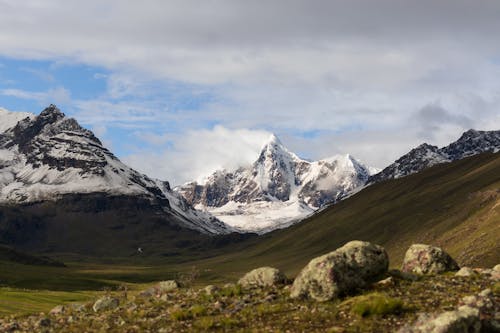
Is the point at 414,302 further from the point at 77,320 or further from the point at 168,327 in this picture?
the point at 77,320

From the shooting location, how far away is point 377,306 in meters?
32.7

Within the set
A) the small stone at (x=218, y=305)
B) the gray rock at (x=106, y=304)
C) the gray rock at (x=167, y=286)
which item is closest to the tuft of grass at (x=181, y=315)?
the small stone at (x=218, y=305)

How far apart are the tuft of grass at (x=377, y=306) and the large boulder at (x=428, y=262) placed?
12519mm

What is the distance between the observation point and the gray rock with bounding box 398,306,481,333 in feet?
88.5

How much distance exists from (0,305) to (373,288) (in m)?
65.2

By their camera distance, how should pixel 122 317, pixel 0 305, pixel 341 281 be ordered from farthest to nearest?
Result: pixel 0 305
pixel 122 317
pixel 341 281

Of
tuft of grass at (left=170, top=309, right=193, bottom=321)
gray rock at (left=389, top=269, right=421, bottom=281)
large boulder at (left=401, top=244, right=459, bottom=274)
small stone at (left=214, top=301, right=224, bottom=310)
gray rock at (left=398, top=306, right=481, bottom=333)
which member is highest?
large boulder at (left=401, top=244, right=459, bottom=274)

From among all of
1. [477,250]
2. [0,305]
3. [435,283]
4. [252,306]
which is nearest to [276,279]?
[252,306]

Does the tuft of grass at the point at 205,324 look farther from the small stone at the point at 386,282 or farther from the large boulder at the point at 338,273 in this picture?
the small stone at the point at 386,282

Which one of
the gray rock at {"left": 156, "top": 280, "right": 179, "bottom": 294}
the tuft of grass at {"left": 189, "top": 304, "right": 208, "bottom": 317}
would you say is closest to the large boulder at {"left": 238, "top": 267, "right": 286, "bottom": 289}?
the tuft of grass at {"left": 189, "top": 304, "right": 208, "bottom": 317}

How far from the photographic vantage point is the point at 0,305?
87625mm

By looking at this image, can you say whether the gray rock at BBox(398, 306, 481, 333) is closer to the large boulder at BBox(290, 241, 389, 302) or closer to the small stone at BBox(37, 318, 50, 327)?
the large boulder at BBox(290, 241, 389, 302)

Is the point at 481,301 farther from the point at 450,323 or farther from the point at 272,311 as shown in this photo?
the point at 272,311

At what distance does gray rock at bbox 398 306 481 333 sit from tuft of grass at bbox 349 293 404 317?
13.1 feet
